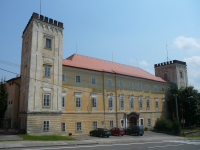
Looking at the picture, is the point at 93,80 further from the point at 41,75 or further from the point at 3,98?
the point at 3,98

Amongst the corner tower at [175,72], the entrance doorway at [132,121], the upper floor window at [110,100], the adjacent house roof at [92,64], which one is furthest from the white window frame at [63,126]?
the corner tower at [175,72]

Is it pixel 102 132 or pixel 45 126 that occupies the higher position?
pixel 45 126

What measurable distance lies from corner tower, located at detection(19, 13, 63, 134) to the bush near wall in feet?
75.1

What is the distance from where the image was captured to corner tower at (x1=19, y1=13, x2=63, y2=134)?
24453 millimetres

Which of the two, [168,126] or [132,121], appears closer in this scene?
[168,126]

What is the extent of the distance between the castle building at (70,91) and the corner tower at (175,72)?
10.1 meters

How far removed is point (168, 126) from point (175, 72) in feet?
57.1

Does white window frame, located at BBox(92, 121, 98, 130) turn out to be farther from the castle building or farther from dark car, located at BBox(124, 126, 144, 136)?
dark car, located at BBox(124, 126, 144, 136)

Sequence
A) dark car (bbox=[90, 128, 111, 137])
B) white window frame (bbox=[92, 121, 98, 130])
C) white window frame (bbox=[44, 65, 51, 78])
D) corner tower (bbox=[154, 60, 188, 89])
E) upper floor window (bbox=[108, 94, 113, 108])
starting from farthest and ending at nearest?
corner tower (bbox=[154, 60, 188, 89])
upper floor window (bbox=[108, 94, 113, 108])
white window frame (bbox=[92, 121, 98, 130])
dark car (bbox=[90, 128, 111, 137])
white window frame (bbox=[44, 65, 51, 78])

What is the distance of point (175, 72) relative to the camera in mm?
49500

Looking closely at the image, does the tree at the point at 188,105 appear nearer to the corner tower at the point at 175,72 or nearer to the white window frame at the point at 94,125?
the corner tower at the point at 175,72

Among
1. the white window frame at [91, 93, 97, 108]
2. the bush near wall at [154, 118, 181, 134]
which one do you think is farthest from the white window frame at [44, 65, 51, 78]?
the bush near wall at [154, 118, 181, 134]

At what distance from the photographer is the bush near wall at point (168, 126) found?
35.9 metres

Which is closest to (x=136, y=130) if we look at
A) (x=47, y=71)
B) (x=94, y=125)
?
(x=94, y=125)
